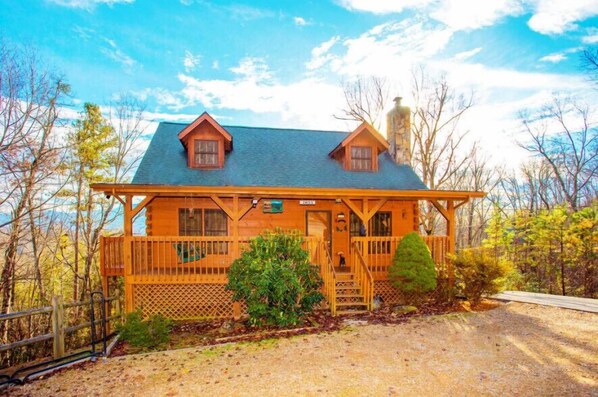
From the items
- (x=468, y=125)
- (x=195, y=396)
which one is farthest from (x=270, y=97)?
(x=195, y=396)

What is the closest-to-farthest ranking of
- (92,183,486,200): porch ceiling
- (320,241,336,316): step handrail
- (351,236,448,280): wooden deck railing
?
(92,183,486,200): porch ceiling, (320,241,336,316): step handrail, (351,236,448,280): wooden deck railing

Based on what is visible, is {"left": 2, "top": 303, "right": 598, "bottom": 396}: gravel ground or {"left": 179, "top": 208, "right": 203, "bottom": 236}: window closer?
{"left": 2, "top": 303, "right": 598, "bottom": 396}: gravel ground

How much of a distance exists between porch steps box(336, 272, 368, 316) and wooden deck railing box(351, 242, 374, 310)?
0.43ft

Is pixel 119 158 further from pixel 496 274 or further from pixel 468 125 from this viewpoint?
pixel 468 125

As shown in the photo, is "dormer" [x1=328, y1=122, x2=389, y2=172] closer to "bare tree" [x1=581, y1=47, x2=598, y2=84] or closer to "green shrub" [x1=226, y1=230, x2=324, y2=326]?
"green shrub" [x1=226, y1=230, x2=324, y2=326]

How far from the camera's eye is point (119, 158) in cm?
1586

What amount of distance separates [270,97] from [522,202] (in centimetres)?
2384

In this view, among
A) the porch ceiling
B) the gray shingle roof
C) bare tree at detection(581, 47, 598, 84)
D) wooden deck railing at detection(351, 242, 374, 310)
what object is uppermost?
bare tree at detection(581, 47, 598, 84)

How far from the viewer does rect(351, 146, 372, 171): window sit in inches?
481

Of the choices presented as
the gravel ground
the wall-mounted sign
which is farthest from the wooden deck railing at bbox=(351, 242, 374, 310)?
the wall-mounted sign

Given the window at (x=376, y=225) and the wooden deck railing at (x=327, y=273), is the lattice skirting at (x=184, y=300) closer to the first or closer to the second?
the wooden deck railing at (x=327, y=273)

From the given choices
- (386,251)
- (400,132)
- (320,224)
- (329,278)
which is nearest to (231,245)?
(329,278)

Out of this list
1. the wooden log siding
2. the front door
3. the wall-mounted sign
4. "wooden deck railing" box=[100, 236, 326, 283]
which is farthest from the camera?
the front door

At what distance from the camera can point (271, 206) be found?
11.2 m
